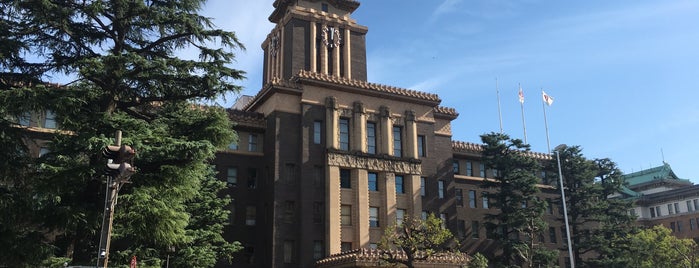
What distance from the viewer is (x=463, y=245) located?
5088 cm

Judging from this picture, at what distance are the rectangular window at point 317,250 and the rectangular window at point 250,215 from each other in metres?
5.16

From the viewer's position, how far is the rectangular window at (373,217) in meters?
43.5

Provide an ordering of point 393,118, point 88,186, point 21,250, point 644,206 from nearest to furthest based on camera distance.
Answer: point 21,250
point 88,186
point 393,118
point 644,206

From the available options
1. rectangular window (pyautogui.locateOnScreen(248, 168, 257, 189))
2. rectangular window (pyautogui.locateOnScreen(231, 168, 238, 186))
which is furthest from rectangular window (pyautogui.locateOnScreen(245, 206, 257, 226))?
rectangular window (pyautogui.locateOnScreen(231, 168, 238, 186))

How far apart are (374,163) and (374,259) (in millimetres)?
8853

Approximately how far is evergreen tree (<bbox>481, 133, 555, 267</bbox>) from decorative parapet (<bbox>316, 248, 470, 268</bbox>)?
6935mm

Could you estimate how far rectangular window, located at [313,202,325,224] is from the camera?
41781 millimetres

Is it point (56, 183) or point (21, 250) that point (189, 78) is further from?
point (21, 250)

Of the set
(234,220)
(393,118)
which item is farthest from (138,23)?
(393,118)

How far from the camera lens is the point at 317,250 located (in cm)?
4131

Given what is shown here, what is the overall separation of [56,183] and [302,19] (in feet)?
109

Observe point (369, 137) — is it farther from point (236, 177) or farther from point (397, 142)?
point (236, 177)

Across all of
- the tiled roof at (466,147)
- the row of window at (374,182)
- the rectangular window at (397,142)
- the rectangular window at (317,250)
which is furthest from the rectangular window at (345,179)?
the tiled roof at (466,147)

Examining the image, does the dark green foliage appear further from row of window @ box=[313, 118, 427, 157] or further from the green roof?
the green roof
